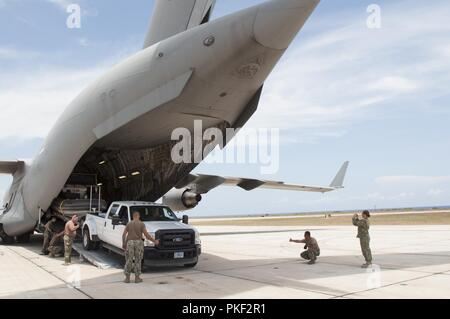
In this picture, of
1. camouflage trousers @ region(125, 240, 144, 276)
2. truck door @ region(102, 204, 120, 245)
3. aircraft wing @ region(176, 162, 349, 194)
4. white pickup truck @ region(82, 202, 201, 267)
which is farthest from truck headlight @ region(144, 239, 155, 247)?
aircraft wing @ region(176, 162, 349, 194)

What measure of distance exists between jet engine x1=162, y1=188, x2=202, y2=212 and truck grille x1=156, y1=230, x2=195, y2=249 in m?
9.97

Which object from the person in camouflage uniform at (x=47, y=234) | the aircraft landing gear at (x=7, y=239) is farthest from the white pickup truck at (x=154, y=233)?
the aircraft landing gear at (x=7, y=239)

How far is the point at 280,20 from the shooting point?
8156mm

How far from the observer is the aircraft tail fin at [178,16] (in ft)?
37.8

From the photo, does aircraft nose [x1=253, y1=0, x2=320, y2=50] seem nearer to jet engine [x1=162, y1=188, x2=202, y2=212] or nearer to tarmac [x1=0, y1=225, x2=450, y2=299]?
tarmac [x1=0, y1=225, x2=450, y2=299]

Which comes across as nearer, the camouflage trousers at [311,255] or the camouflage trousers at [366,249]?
the camouflage trousers at [366,249]

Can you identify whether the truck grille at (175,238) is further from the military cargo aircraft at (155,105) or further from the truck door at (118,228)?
the military cargo aircraft at (155,105)

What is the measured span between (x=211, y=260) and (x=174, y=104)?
200 inches

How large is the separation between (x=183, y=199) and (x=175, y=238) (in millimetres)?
10286

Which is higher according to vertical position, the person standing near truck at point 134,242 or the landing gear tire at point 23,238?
the person standing near truck at point 134,242

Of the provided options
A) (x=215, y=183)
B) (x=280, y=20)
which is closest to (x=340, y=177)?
(x=215, y=183)

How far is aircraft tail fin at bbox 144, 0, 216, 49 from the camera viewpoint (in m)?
11.5

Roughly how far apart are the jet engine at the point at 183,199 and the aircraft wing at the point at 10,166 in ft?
23.3
